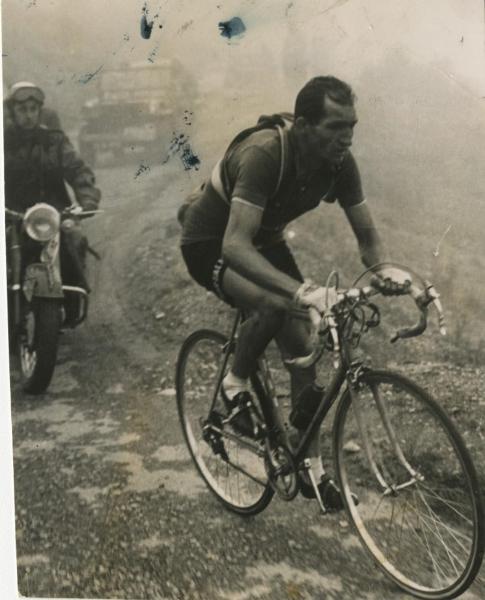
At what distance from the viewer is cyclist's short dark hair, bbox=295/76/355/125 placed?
3.17 meters

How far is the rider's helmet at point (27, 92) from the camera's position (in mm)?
3586

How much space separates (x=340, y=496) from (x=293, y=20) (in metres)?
1.80

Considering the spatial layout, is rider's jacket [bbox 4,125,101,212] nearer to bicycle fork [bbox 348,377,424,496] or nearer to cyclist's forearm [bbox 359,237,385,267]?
cyclist's forearm [bbox 359,237,385,267]

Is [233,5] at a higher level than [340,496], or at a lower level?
higher

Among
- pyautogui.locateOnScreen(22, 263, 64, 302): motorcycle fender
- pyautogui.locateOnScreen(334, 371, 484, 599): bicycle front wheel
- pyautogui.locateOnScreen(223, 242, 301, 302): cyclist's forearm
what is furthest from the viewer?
pyautogui.locateOnScreen(22, 263, 64, 302): motorcycle fender

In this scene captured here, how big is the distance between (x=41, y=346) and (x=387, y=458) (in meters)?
1.56

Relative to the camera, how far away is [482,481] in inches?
121

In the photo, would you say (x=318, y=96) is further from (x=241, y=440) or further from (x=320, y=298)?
(x=241, y=440)

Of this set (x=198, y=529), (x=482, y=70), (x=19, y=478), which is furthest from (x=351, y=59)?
(x=19, y=478)

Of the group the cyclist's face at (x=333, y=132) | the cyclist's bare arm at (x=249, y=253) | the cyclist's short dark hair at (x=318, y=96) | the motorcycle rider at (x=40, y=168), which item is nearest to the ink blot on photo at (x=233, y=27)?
the cyclist's short dark hair at (x=318, y=96)

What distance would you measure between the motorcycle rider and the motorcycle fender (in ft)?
0.24

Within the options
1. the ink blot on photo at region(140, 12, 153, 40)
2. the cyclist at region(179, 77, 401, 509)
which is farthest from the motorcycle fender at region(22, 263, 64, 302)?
the ink blot on photo at region(140, 12, 153, 40)

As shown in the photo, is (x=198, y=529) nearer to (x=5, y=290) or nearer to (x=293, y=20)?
(x=5, y=290)

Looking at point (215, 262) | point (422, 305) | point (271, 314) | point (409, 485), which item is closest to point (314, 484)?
point (409, 485)
